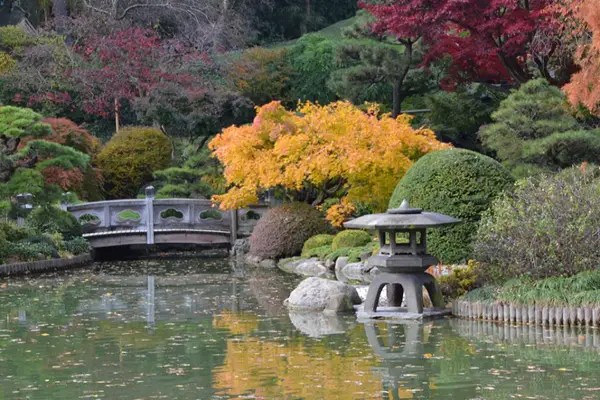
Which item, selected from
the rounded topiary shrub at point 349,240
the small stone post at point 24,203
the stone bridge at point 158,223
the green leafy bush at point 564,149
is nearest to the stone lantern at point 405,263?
the green leafy bush at point 564,149

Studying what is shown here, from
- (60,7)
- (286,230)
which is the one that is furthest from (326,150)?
(60,7)

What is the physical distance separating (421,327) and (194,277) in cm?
874

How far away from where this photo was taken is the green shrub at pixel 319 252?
23391mm

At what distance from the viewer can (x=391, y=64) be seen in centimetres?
2861

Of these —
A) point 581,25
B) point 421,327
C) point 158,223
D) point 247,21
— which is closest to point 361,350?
point 421,327

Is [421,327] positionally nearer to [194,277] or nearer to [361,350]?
[361,350]

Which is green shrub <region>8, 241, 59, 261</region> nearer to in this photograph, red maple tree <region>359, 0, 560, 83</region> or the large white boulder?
the large white boulder

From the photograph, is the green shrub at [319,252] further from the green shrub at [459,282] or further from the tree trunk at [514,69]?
the green shrub at [459,282]

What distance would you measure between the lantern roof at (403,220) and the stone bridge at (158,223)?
12921 mm

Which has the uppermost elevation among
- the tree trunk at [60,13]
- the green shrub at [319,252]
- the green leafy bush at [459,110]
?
the tree trunk at [60,13]

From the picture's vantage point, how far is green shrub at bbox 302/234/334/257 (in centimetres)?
2436

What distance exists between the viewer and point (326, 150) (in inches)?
947

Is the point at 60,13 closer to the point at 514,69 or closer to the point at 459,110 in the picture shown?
the point at 459,110

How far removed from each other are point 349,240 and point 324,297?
7.49m
